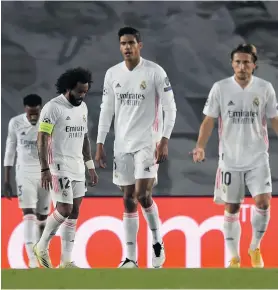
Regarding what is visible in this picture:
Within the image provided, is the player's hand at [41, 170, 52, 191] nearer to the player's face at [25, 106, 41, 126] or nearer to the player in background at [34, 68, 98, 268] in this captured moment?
the player in background at [34, 68, 98, 268]

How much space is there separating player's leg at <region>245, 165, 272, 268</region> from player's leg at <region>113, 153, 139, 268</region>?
95cm

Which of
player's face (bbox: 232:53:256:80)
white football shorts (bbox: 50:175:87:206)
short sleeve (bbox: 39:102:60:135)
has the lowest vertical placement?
white football shorts (bbox: 50:175:87:206)

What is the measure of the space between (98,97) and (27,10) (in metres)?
1.21

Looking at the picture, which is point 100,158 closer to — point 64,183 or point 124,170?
point 124,170

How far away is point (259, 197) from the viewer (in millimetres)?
8297

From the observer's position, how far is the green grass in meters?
7.30

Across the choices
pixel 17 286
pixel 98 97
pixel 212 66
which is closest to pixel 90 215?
pixel 98 97

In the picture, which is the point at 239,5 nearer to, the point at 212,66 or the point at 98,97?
the point at 212,66

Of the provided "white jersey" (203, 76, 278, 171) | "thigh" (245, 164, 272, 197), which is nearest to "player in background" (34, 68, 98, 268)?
"white jersey" (203, 76, 278, 171)

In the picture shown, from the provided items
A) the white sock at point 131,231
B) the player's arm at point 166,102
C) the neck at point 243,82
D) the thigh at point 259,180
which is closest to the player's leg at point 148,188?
the white sock at point 131,231

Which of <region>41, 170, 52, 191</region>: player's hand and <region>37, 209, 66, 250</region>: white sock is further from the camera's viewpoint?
<region>37, 209, 66, 250</region>: white sock

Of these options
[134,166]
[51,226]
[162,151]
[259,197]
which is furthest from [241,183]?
[51,226]

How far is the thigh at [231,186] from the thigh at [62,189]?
4.12ft

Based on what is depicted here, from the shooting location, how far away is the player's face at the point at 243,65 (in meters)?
8.41
